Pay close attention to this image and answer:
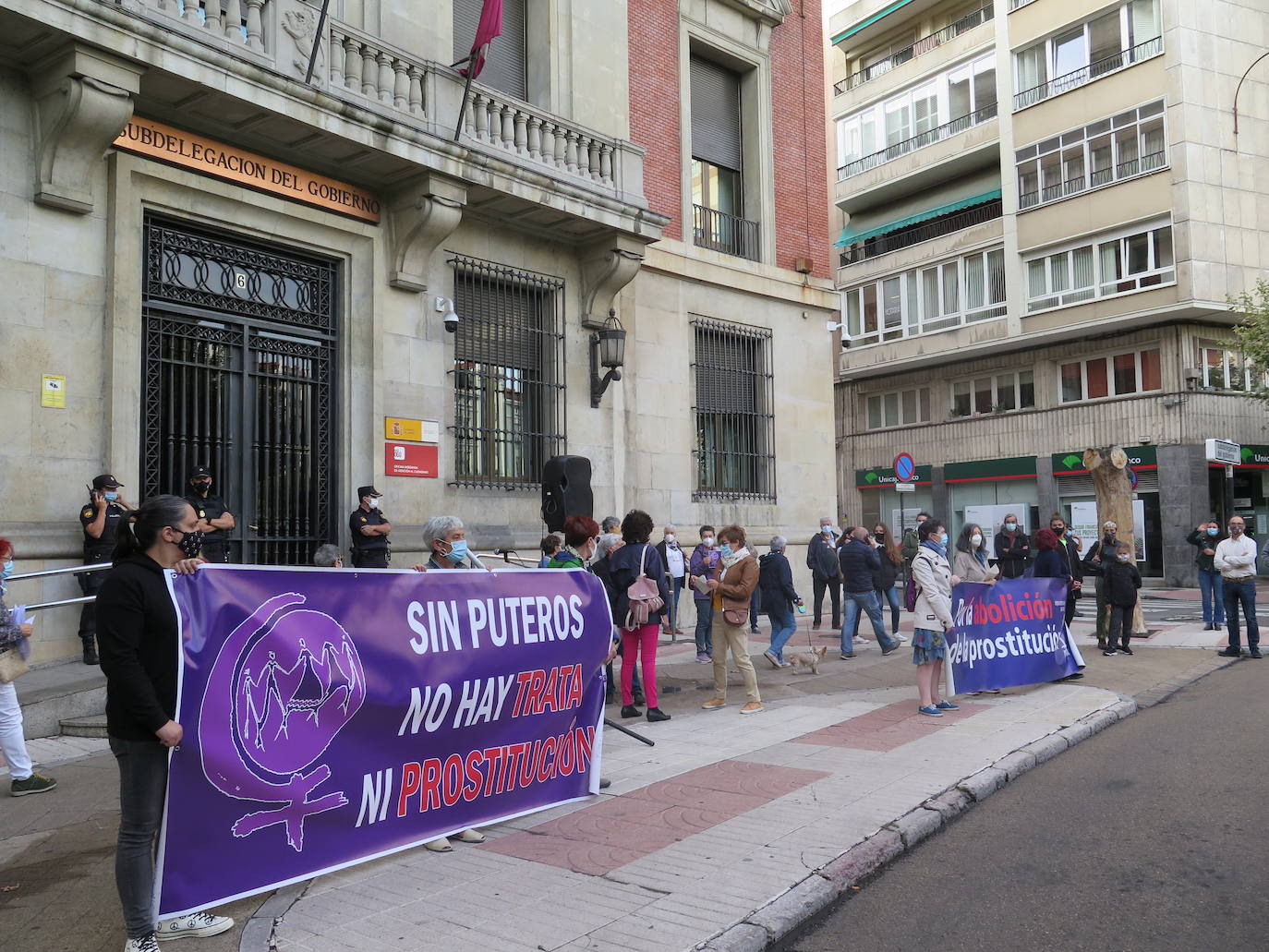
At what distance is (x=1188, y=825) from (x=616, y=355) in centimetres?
1031

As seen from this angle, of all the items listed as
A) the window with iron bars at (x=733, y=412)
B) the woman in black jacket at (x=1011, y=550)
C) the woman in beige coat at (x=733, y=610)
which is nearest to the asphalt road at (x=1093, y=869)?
the woman in beige coat at (x=733, y=610)

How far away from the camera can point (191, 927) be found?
13.8 ft

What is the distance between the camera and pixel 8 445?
9578 mm

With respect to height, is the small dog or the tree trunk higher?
the tree trunk

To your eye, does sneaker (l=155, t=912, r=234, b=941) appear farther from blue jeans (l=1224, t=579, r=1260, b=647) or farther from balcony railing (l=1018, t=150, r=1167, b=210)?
balcony railing (l=1018, t=150, r=1167, b=210)

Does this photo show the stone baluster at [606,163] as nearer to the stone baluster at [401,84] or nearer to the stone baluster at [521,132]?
the stone baluster at [521,132]

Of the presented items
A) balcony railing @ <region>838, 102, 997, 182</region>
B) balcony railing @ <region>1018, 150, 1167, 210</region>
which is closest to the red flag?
balcony railing @ <region>1018, 150, 1167, 210</region>

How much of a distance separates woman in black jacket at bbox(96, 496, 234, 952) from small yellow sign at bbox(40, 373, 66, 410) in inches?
265

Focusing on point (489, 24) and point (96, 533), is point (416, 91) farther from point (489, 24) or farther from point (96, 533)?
point (96, 533)

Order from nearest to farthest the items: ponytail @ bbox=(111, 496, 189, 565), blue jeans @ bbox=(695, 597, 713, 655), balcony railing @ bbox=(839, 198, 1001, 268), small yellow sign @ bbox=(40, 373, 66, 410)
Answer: ponytail @ bbox=(111, 496, 189, 565), small yellow sign @ bbox=(40, 373, 66, 410), blue jeans @ bbox=(695, 597, 713, 655), balcony railing @ bbox=(839, 198, 1001, 268)

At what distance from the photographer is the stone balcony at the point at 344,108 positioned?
32.0 feet

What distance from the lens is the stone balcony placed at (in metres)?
9.74

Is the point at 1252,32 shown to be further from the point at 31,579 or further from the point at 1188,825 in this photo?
the point at 31,579

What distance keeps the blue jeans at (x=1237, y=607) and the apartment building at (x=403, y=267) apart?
739 cm
